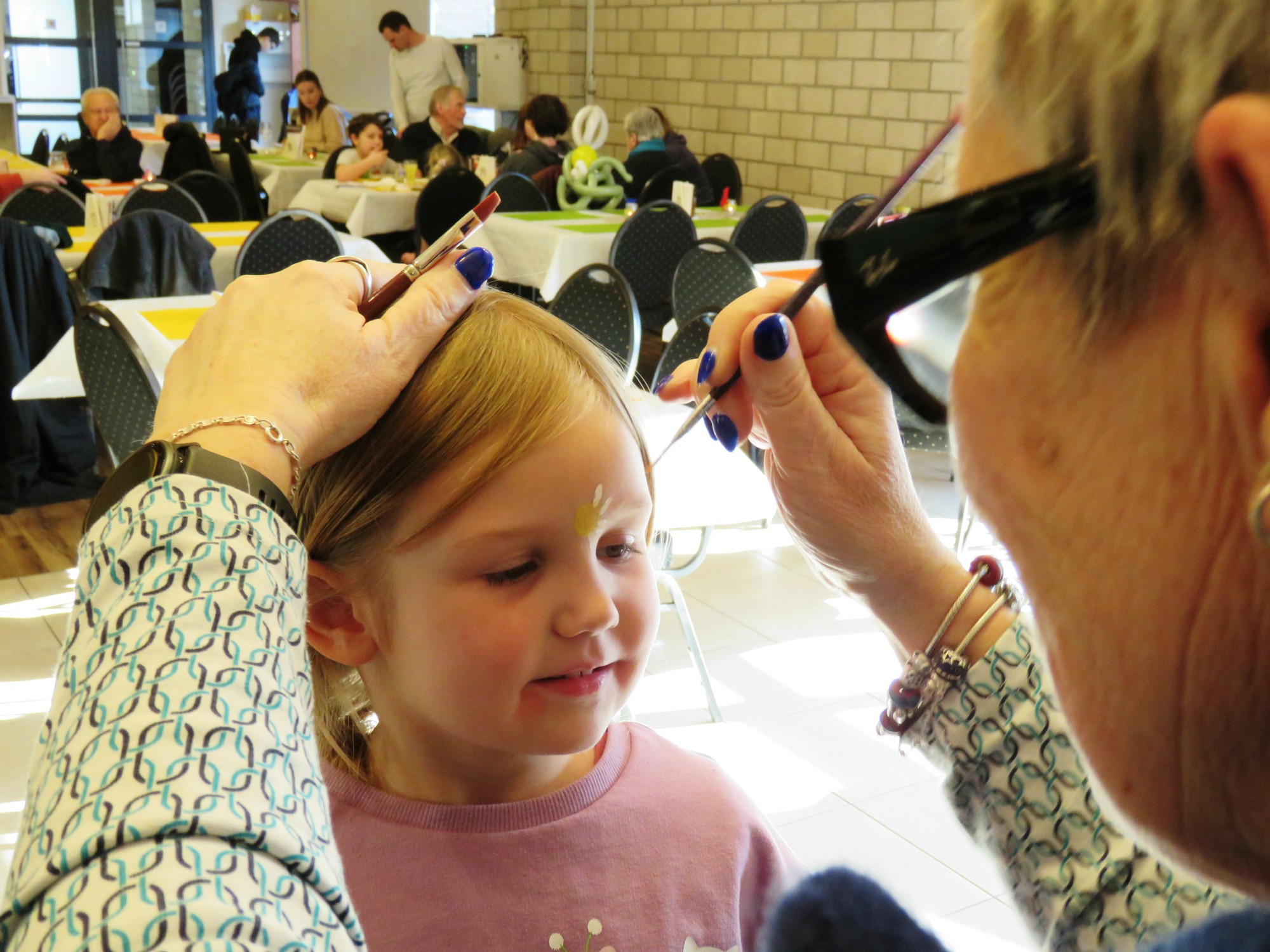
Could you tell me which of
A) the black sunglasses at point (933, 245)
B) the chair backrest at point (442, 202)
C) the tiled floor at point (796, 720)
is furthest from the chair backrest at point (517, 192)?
the black sunglasses at point (933, 245)

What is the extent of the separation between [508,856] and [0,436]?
3888 mm

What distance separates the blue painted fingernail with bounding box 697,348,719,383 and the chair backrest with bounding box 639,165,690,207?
5686 mm

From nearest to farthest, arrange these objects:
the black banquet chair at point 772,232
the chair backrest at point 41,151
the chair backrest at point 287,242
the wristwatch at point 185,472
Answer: the wristwatch at point 185,472
the chair backrest at point 287,242
the black banquet chair at point 772,232
the chair backrest at point 41,151

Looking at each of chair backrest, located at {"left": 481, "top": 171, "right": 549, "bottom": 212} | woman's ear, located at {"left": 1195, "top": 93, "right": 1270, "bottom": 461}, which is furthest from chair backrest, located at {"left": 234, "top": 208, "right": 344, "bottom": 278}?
woman's ear, located at {"left": 1195, "top": 93, "right": 1270, "bottom": 461}

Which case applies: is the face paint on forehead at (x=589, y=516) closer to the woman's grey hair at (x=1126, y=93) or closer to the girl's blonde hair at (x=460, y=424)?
the girl's blonde hair at (x=460, y=424)

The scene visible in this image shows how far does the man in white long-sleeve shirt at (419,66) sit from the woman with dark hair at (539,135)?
2.56 m

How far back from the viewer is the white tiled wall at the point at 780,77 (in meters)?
7.64

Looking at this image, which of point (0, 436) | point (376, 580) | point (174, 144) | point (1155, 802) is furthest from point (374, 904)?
point (174, 144)

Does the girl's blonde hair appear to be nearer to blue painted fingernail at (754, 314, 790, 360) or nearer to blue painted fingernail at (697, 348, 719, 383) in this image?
blue painted fingernail at (697, 348, 719, 383)

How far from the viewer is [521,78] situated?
11.5m

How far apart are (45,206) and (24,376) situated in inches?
64.1

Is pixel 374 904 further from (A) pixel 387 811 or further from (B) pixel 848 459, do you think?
(B) pixel 848 459

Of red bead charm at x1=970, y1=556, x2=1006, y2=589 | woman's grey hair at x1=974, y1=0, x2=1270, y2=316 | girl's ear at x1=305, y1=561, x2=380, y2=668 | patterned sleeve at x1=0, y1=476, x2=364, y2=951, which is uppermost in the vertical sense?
woman's grey hair at x1=974, y1=0, x2=1270, y2=316

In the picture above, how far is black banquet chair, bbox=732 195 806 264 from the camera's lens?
5715 millimetres
